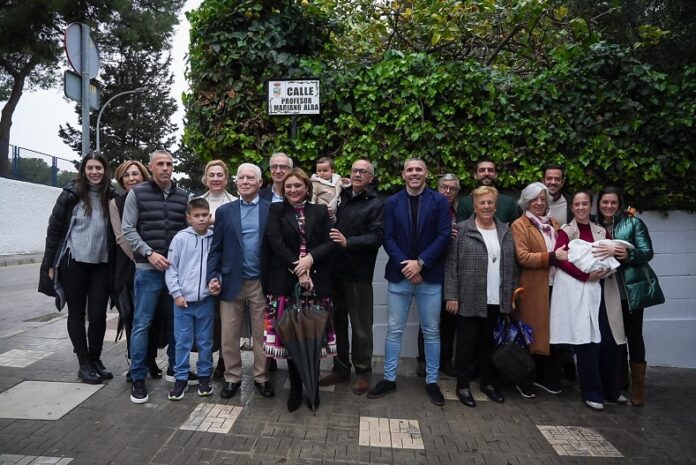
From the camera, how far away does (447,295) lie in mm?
4172

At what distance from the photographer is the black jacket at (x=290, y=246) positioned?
3.85m

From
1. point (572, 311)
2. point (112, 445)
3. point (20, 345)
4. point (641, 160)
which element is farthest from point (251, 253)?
point (641, 160)

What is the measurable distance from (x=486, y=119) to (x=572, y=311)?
227cm

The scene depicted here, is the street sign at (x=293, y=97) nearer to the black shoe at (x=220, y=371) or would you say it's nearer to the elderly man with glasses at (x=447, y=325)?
the elderly man with glasses at (x=447, y=325)

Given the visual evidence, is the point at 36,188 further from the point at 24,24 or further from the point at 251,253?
the point at 251,253

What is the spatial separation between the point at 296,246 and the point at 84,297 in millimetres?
2117

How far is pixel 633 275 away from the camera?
412cm

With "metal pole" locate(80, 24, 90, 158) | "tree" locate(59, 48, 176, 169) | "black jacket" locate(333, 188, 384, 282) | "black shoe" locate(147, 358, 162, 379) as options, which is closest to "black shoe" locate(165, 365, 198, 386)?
"black shoe" locate(147, 358, 162, 379)

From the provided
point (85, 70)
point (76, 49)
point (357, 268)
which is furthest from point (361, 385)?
point (76, 49)

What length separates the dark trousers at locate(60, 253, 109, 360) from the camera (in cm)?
424

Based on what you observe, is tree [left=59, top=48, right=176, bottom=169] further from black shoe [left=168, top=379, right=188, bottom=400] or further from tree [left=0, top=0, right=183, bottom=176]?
black shoe [left=168, top=379, right=188, bottom=400]

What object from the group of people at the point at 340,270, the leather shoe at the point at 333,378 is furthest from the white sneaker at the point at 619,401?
the leather shoe at the point at 333,378

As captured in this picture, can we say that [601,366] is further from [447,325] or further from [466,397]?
[447,325]

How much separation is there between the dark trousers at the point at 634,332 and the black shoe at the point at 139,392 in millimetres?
4253
